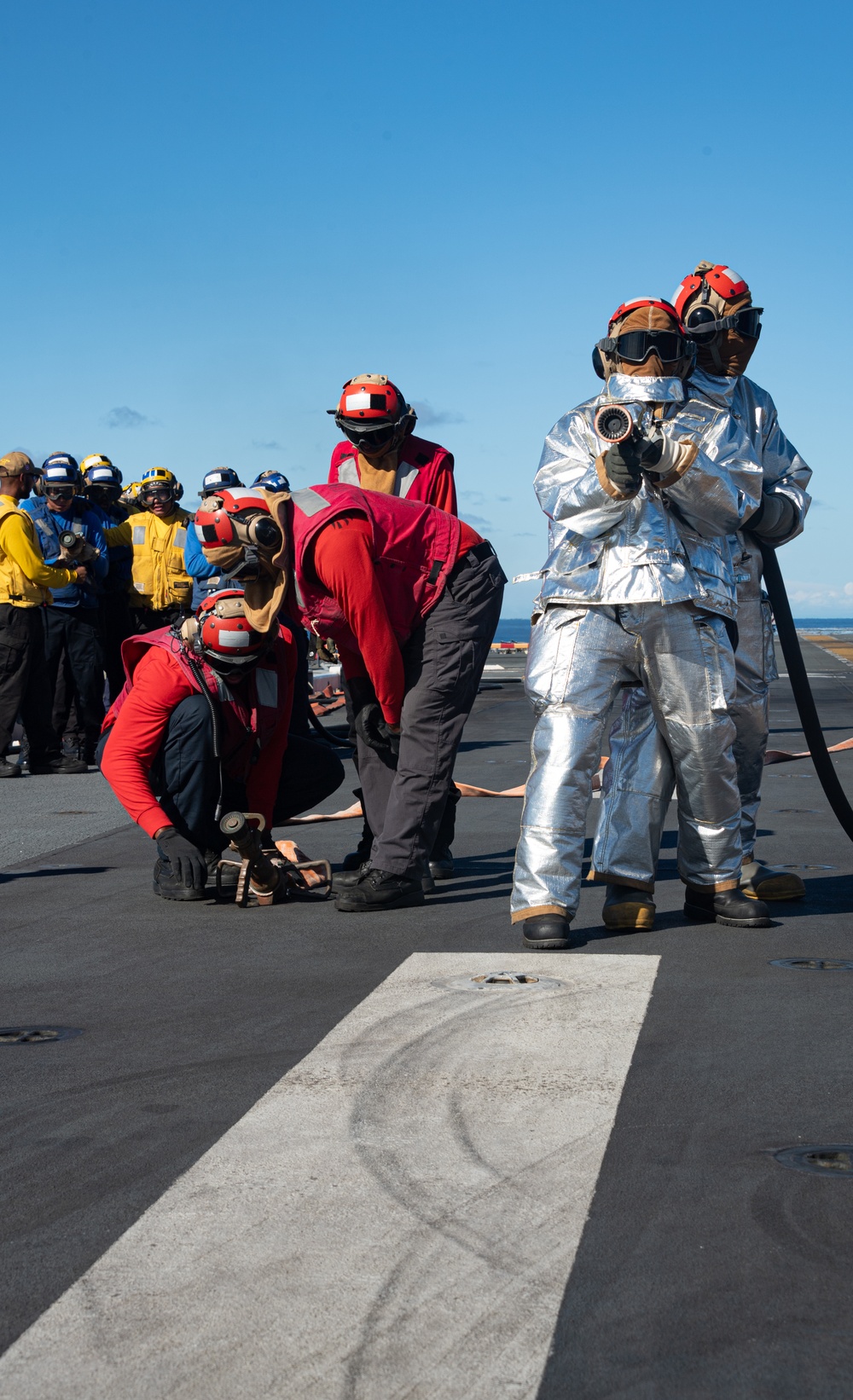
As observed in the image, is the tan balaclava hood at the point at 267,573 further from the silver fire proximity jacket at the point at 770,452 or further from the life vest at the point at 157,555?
the life vest at the point at 157,555

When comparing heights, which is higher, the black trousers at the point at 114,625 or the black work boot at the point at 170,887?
the black trousers at the point at 114,625

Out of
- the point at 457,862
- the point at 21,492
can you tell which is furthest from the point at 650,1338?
the point at 21,492

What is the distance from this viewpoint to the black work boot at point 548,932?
4.71 m

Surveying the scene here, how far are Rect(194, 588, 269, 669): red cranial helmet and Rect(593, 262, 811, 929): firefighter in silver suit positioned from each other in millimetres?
1426

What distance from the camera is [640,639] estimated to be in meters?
4.87

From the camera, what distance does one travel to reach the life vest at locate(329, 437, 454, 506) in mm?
6156

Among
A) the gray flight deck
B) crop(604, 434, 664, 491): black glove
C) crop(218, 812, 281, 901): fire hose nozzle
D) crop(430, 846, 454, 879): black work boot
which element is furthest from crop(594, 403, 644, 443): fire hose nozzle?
crop(430, 846, 454, 879): black work boot

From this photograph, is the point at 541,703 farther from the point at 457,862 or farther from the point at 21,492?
the point at 21,492

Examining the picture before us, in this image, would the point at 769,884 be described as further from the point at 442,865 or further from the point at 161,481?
the point at 161,481

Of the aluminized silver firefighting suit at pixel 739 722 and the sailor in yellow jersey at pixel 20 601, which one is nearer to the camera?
the aluminized silver firefighting suit at pixel 739 722

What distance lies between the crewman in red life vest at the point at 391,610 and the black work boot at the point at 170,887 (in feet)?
1.96

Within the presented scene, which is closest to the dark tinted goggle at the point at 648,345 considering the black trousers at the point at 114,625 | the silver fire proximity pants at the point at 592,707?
the silver fire proximity pants at the point at 592,707

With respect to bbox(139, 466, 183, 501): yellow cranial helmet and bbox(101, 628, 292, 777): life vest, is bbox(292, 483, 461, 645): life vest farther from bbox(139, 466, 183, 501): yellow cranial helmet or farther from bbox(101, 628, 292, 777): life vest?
bbox(139, 466, 183, 501): yellow cranial helmet

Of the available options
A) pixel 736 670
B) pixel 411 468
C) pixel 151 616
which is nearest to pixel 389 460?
pixel 411 468
